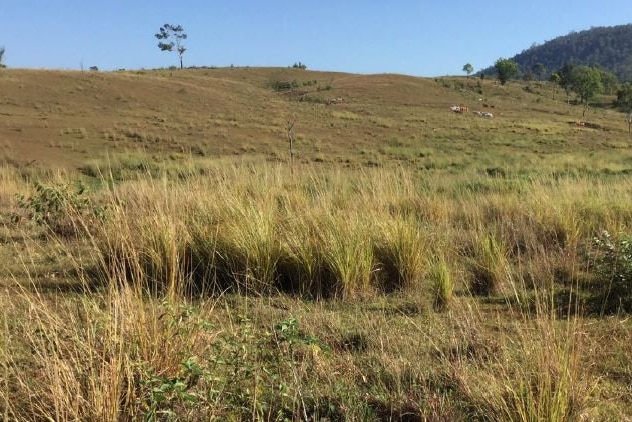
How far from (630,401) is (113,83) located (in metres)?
48.5

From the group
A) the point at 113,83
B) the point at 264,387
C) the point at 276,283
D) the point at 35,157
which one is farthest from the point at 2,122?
the point at 264,387

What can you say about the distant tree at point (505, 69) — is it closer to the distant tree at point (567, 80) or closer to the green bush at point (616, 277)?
the distant tree at point (567, 80)

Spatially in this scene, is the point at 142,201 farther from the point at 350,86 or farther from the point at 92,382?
the point at 350,86

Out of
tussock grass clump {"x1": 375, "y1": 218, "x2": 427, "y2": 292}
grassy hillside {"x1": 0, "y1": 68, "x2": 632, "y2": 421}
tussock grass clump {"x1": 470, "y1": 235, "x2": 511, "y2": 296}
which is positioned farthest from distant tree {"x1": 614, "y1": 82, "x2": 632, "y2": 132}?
tussock grass clump {"x1": 375, "y1": 218, "x2": 427, "y2": 292}

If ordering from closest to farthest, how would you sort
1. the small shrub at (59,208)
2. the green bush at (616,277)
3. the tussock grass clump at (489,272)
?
1. the green bush at (616,277)
2. the tussock grass clump at (489,272)
3. the small shrub at (59,208)

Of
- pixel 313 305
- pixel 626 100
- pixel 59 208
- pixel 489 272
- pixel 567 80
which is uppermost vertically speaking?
pixel 567 80

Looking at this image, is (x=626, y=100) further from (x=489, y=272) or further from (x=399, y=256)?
(x=399, y=256)

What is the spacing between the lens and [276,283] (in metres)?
4.61

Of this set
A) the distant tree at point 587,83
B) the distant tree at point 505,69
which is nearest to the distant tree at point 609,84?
the distant tree at point 505,69

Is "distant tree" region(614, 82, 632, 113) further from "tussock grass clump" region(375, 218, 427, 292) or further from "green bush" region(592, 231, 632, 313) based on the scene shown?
"tussock grass clump" region(375, 218, 427, 292)

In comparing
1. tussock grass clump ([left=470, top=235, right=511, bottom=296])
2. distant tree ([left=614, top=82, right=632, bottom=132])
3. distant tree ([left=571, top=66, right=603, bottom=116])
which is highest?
distant tree ([left=571, top=66, right=603, bottom=116])

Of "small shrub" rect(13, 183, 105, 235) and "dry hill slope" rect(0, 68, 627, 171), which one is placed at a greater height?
"dry hill slope" rect(0, 68, 627, 171)

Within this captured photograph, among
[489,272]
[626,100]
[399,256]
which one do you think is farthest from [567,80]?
[399,256]

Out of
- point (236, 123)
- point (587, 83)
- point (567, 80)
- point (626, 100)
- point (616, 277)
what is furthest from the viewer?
point (567, 80)
